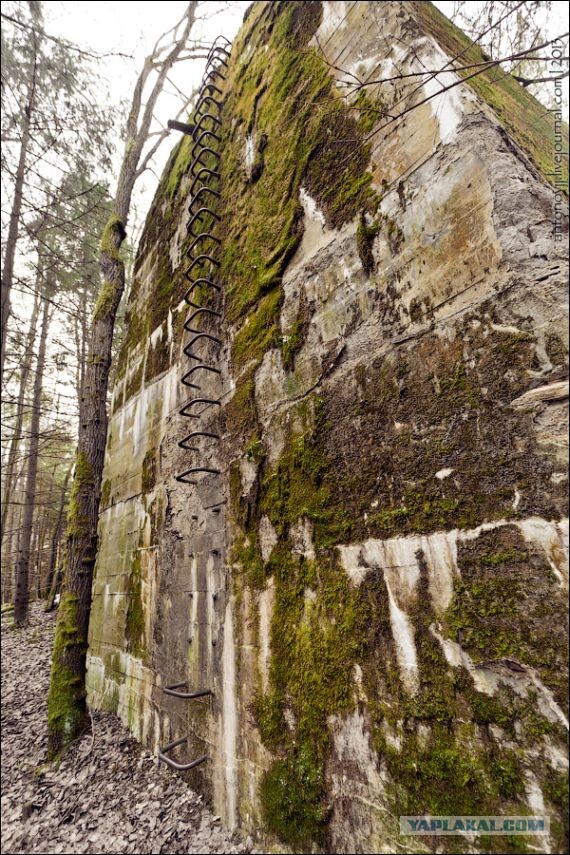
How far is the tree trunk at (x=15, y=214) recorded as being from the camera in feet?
16.1

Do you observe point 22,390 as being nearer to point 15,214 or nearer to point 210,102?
point 15,214

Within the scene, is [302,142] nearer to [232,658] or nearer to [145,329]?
[145,329]

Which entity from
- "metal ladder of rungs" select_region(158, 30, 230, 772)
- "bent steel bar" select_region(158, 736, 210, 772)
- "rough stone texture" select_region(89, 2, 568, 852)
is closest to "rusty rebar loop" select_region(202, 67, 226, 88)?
"metal ladder of rungs" select_region(158, 30, 230, 772)

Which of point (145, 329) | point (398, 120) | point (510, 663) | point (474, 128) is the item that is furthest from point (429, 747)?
point (145, 329)

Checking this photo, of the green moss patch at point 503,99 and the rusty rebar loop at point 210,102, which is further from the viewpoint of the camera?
the rusty rebar loop at point 210,102

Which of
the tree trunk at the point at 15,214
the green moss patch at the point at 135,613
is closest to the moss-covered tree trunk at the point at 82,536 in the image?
the green moss patch at the point at 135,613

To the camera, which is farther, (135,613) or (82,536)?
(82,536)

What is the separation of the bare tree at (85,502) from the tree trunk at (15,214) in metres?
0.95

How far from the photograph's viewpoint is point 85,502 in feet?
15.4

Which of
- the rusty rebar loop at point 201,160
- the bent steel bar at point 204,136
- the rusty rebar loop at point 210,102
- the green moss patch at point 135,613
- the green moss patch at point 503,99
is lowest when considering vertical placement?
the green moss patch at point 135,613

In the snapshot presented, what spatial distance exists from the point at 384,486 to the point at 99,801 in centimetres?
312

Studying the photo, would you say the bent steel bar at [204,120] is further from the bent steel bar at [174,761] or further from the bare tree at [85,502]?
the bent steel bar at [174,761]

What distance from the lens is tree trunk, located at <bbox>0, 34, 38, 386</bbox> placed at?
193 inches

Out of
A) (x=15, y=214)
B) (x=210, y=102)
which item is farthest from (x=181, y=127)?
(x=15, y=214)
